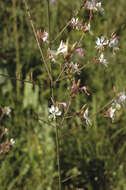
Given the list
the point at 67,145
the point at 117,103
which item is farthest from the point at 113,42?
the point at 67,145

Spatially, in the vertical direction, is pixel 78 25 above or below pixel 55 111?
above

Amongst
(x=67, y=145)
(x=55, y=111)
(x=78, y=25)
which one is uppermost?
(x=78, y=25)

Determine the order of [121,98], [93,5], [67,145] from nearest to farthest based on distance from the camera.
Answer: [93,5] → [121,98] → [67,145]

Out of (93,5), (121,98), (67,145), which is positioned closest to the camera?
(93,5)

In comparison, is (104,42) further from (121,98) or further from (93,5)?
(121,98)

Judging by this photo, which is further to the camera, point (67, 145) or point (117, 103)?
point (67, 145)

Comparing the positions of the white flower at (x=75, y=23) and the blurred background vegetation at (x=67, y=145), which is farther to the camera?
the blurred background vegetation at (x=67, y=145)

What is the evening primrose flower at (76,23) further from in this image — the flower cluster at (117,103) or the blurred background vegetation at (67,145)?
the blurred background vegetation at (67,145)

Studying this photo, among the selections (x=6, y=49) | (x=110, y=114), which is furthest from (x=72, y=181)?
(x=6, y=49)

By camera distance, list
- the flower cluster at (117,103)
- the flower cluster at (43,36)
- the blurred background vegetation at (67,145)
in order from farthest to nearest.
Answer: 1. the blurred background vegetation at (67,145)
2. the flower cluster at (117,103)
3. the flower cluster at (43,36)

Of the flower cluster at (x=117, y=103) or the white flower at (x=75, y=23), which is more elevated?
the white flower at (x=75, y=23)

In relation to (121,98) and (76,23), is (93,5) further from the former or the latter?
(121,98)

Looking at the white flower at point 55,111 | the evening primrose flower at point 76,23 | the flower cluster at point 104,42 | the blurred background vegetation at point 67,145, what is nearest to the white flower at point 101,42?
the flower cluster at point 104,42

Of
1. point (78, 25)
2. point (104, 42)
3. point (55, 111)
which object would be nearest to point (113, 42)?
point (104, 42)
